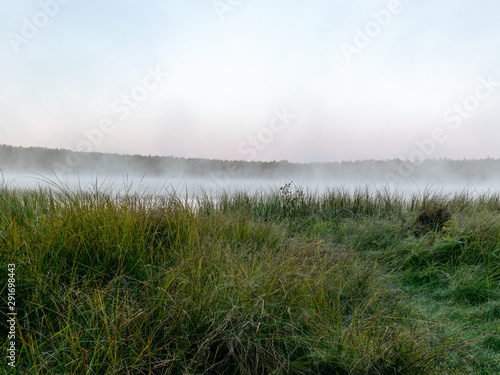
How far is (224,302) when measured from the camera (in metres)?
1.90

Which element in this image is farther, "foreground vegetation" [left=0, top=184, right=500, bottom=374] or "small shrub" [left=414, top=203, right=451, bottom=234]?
"small shrub" [left=414, top=203, right=451, bottom=234]

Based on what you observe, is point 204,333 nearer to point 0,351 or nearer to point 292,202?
point 0,351

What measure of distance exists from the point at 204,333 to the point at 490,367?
173 cm

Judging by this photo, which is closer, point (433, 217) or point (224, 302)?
point (224, 302)

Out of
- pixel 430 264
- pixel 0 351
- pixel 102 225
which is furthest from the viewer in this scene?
pixel 430 264

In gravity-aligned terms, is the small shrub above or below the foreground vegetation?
above

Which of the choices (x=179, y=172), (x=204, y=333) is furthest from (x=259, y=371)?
(x=179, y=172)

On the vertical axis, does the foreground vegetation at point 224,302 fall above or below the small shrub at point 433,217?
below

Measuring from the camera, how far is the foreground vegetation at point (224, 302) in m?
1.57

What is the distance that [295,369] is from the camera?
162 centimetres

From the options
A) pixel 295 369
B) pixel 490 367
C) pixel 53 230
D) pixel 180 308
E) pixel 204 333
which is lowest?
pixel 490 367

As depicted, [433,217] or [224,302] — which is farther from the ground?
[433,217]

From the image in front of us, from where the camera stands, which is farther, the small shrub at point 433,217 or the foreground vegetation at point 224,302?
the small shrub at point 433,217

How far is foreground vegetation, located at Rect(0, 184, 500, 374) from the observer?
1567 mm
